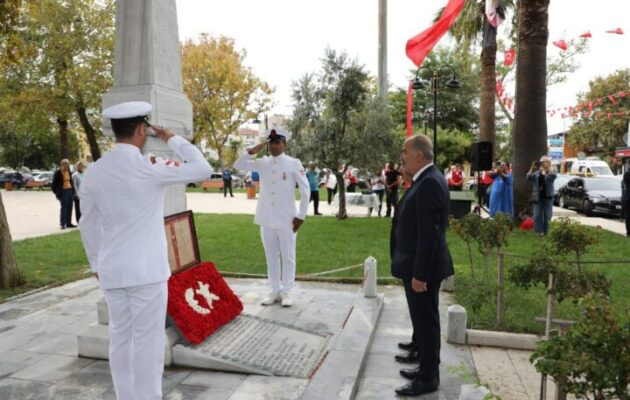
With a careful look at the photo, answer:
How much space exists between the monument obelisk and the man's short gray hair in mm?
2282

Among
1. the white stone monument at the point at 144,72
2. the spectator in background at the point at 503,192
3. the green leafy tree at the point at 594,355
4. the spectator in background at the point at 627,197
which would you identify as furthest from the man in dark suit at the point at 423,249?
the spectator in background at the point at 627,197

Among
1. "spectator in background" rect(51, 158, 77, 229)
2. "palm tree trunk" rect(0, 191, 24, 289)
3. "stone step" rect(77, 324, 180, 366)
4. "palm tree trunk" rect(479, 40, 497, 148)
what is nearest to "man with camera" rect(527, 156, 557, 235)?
"palm tree trunk" rect(479, 40, 497, 148)

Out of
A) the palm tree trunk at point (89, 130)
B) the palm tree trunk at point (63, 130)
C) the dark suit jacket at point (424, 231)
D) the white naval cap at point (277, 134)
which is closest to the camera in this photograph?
the dark suit jacket at point (424, 231)

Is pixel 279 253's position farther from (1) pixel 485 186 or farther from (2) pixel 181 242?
(1) pixel 485 186

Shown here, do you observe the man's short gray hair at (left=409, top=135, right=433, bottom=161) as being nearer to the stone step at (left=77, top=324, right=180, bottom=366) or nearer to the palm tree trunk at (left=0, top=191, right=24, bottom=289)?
the stone step at (left=77, top=324, right=180, bottom=366)

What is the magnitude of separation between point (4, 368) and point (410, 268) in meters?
3.68

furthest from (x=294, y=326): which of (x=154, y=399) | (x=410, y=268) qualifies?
(x=154, y=399)

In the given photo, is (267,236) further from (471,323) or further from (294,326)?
(471,323)

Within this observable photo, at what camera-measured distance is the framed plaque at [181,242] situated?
4.42 meters

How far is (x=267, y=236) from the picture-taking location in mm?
5906

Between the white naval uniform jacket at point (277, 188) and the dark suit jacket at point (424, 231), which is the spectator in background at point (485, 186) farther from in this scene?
the dark suit jacket at point (424, 231)

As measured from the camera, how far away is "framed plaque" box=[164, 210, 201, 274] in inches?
174

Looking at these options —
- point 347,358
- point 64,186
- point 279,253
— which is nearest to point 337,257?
point 279,253

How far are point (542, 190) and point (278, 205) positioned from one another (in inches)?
319
